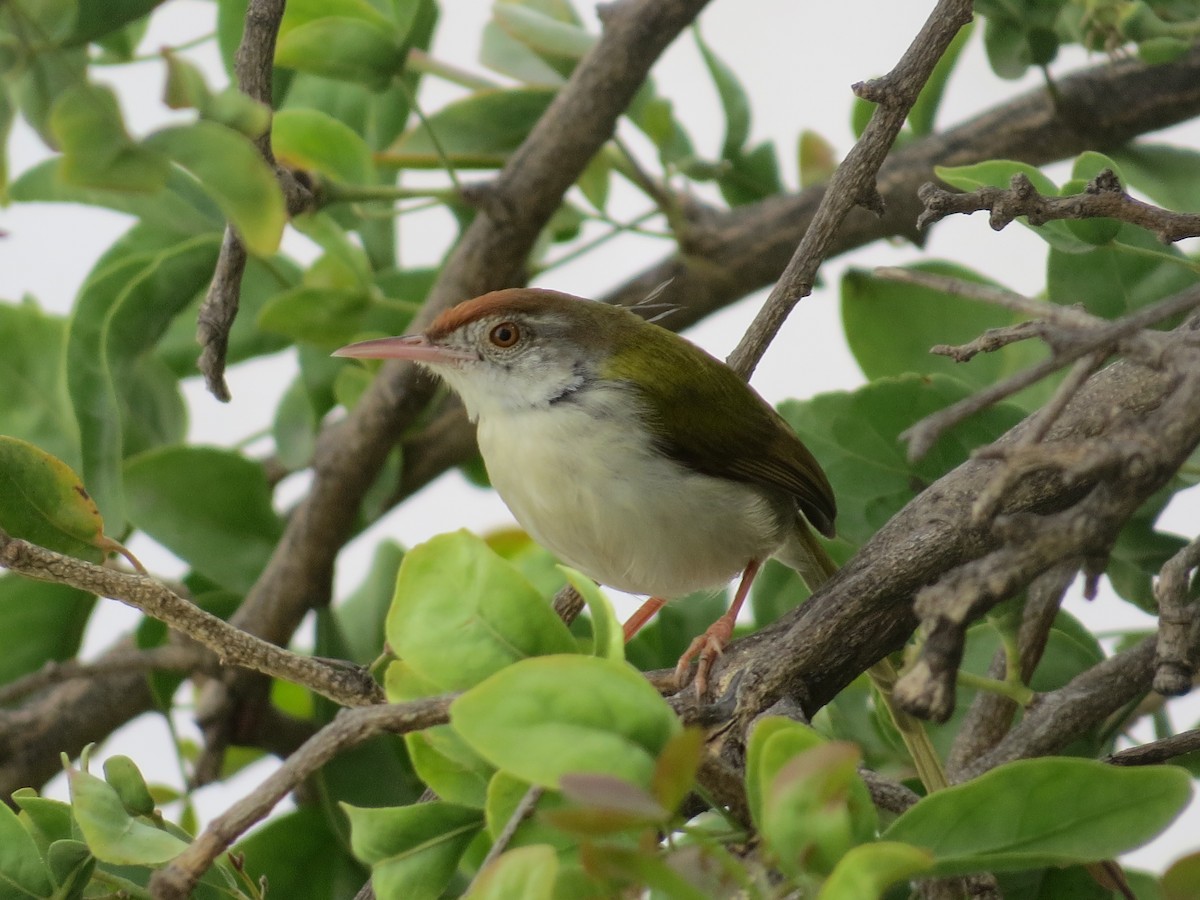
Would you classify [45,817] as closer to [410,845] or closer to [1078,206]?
[410,845]

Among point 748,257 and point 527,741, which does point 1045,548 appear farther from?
point 748,257

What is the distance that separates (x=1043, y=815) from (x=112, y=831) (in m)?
0.88

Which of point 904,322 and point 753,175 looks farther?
point 753,175

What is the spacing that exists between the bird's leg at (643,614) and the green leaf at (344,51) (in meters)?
1.19

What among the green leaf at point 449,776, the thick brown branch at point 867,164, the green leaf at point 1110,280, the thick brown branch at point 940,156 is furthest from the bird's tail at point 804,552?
the green leaf at point 449,776

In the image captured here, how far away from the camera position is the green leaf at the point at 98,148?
1.03 m

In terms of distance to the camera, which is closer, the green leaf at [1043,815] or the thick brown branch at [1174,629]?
the green leaf at [1043,815]

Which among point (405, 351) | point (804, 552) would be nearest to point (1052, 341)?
point (804, 552)

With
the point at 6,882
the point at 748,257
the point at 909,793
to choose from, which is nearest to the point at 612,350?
the point at 748,257

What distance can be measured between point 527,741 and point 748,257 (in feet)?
7.14

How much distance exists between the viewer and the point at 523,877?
99cm

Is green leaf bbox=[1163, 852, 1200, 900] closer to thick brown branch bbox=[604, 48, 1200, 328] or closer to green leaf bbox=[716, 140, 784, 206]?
thick brown branch bbox=[604, 48, 1200, 328]

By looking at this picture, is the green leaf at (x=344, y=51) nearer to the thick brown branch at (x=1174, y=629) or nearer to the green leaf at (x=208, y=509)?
the green leaf at (x=208, y=509)

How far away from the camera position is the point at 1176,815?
110 cm
